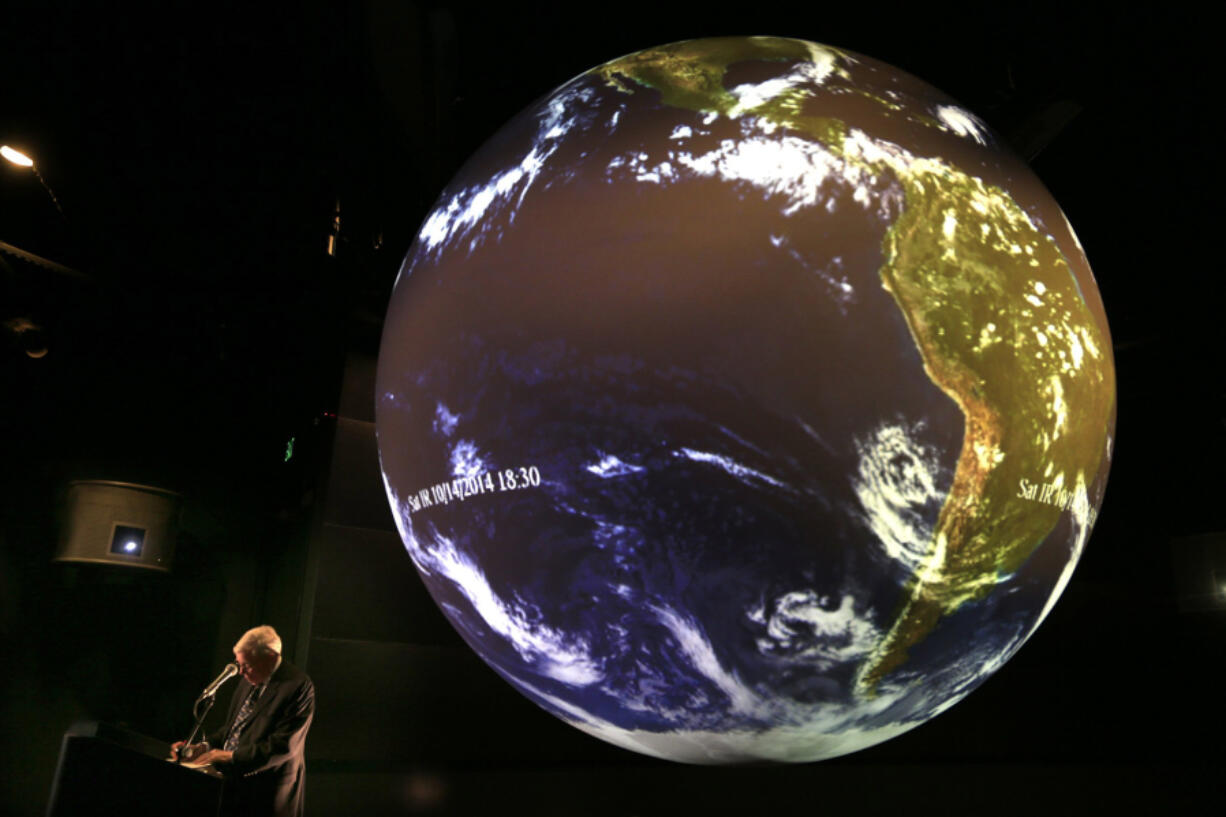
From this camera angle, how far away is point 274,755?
9.62ft

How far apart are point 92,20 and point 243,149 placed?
1.95ft

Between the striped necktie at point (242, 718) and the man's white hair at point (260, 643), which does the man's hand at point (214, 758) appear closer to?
the striped necktie at point (242, 718)

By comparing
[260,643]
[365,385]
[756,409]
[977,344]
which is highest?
[365,385]

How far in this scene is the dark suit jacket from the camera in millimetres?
2875

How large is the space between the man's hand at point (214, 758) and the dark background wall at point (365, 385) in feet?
2.29

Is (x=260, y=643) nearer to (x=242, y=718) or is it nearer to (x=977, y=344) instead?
(x=242, y=718)

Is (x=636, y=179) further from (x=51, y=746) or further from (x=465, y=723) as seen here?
(x=51, y=746)

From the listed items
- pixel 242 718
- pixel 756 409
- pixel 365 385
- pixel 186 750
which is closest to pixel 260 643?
pixel 242 718

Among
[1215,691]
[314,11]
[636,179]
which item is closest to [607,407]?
[636,179]

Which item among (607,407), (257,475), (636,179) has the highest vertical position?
(257,475)

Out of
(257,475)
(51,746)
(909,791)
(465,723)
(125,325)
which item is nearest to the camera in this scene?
(465,723)

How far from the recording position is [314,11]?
2264 millimetres

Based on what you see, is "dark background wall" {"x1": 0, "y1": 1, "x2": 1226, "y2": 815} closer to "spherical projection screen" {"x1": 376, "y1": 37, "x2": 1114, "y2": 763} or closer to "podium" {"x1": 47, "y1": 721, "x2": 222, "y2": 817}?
"spherical projection screen" {"x1": 376, "y1": 37, "x2": 1114, "y2": 763}

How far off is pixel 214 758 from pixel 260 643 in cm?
56
